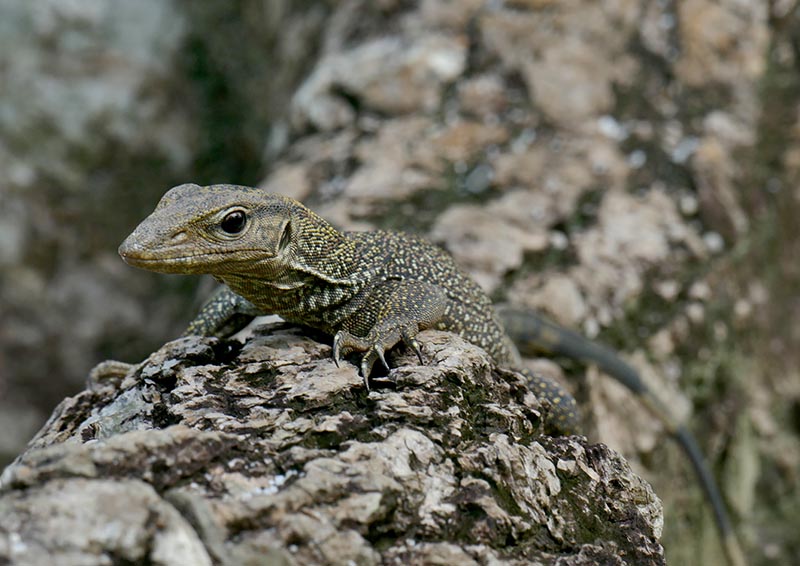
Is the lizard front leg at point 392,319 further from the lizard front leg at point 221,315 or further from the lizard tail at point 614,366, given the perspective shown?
the lizard tail at point 614,366

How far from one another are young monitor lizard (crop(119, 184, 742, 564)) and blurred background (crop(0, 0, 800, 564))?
150 centimetres

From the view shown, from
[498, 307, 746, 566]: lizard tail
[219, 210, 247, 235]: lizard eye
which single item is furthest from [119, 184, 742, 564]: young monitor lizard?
[498, 307, 746, 566]: lizard tail

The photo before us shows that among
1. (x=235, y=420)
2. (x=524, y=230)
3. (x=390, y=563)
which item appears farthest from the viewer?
(x=524, y=230)

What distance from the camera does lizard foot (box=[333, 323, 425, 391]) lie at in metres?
4.58

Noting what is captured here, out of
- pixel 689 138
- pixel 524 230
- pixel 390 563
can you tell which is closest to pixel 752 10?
pixel 689 138

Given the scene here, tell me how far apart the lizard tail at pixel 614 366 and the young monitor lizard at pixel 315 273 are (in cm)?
58

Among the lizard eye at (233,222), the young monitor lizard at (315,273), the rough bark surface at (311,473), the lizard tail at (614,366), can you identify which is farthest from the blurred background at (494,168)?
the lizard eye at (233,222)

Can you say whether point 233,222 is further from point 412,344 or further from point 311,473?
point 311,473

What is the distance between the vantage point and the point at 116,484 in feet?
10.2

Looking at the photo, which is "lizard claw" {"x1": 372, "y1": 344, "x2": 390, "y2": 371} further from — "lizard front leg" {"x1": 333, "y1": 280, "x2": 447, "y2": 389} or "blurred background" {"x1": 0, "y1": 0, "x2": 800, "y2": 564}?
"blurred background" {"x1": 0, "y1": 0, "x2": 800, "y2": 564}

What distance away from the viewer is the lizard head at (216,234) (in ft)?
14.5

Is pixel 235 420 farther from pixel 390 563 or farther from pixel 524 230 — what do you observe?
pixel 524 230

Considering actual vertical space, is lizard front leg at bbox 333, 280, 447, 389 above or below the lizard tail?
above

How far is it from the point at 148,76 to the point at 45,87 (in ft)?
4.23
